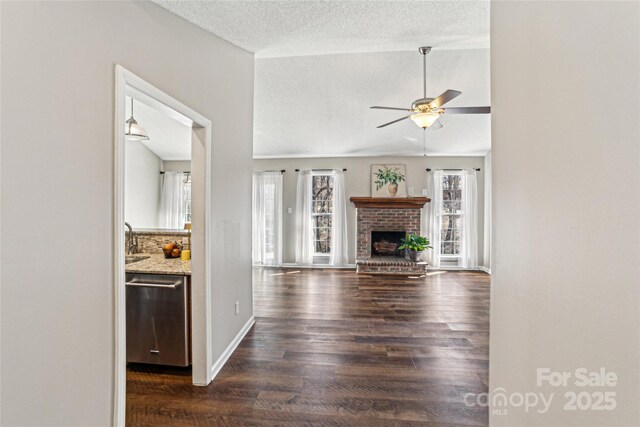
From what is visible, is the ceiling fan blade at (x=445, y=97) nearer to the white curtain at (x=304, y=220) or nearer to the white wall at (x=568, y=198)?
the white wall at (x=568, y=198)

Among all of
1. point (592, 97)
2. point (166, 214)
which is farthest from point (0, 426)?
point (166, 214)

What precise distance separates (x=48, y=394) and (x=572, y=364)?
1707 millimetres

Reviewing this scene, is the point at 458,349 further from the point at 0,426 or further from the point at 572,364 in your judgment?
the point at 0,426

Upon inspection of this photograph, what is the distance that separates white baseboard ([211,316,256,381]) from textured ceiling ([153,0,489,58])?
8.23 ft

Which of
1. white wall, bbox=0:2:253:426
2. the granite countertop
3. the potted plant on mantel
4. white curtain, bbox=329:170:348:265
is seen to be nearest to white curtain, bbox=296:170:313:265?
white curtain, bbox=329:170:348:265

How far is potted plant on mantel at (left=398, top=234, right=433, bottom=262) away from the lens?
5971 millimetres

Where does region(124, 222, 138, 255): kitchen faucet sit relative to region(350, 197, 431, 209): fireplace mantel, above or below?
below

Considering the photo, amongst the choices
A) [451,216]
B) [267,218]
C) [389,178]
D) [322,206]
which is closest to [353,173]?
[389,178]

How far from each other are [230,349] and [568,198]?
2.66 meters

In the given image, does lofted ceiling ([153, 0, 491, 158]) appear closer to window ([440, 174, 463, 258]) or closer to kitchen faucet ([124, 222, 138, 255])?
window ([440, 174, 463, 258])

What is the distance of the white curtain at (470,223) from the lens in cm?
622

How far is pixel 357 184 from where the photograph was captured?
6.54 metres

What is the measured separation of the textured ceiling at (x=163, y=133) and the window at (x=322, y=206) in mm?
2849

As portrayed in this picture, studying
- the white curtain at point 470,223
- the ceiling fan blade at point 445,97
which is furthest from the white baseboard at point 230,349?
Answer: the white curtain at point 470,223
